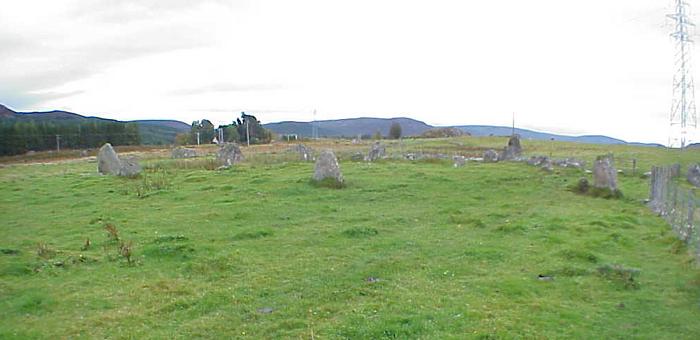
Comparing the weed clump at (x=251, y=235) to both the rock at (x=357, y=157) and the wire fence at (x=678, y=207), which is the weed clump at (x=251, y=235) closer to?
the wire fence at (x=678, y=207)

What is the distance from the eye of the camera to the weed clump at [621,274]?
38.1 feet

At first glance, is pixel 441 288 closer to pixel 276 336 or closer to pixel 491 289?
pixel 491 289

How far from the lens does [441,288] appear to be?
437 inches

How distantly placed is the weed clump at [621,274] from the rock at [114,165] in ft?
82.2

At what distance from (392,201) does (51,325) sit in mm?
14737

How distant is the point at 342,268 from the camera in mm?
12656

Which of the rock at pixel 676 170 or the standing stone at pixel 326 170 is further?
the rock at pixel 676 170

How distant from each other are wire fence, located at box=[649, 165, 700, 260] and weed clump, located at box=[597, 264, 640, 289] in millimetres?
2111

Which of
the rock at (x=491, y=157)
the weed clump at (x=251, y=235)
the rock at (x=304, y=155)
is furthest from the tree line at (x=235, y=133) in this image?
the weed clump at (x=251, y=235)

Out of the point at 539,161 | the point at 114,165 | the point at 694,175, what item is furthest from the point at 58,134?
the point at 694,175

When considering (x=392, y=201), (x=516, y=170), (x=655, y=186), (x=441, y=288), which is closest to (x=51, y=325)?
(x=441, y=288)

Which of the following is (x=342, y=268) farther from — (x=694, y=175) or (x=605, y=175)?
(x=694, y=175)

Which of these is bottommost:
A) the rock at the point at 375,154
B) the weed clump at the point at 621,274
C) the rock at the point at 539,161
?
the weed clump at the point at 621,274

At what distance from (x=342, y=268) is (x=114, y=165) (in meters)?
23.6
